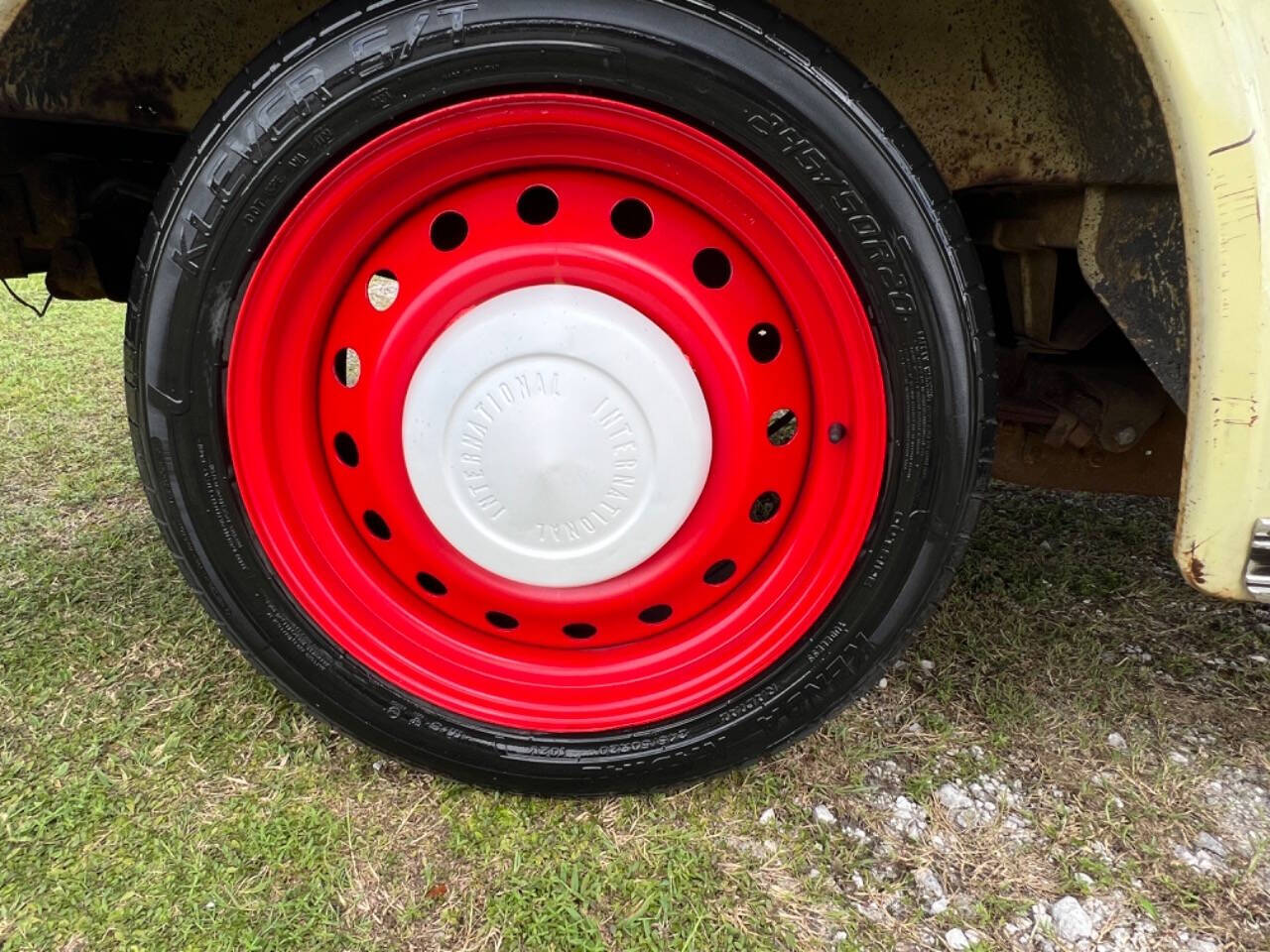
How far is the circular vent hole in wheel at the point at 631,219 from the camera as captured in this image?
1.15 m

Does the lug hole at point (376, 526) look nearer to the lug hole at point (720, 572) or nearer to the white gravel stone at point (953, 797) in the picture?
the lug hole at point (720, 572)

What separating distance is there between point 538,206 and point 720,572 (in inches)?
24.9

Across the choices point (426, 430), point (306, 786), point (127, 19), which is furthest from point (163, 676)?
point (127, 19)

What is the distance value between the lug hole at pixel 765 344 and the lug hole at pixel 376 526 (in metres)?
0.64

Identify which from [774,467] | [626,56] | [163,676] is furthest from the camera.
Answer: [163,676]

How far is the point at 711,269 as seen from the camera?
119 cm

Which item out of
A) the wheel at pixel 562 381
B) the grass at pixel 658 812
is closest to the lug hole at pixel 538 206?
the wheel at pixel 562 381

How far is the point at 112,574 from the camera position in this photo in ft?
6.05

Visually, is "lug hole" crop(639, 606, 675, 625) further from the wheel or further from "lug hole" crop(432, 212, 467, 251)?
"lug hole" crop(432, 212, 467, 251)

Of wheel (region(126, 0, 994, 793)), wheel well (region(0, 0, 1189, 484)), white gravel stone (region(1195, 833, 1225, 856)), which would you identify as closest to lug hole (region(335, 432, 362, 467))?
wheel (region(126, 0, 994, 793))

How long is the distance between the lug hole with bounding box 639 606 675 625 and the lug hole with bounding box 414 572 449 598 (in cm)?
32

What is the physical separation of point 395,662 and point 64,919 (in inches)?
20.5

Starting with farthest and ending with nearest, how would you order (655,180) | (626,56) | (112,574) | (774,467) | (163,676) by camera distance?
(112,574) < (163,676) < (774,467) < (655,180) < (626,56)

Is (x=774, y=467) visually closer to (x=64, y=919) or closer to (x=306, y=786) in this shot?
(x=306, y=786)
